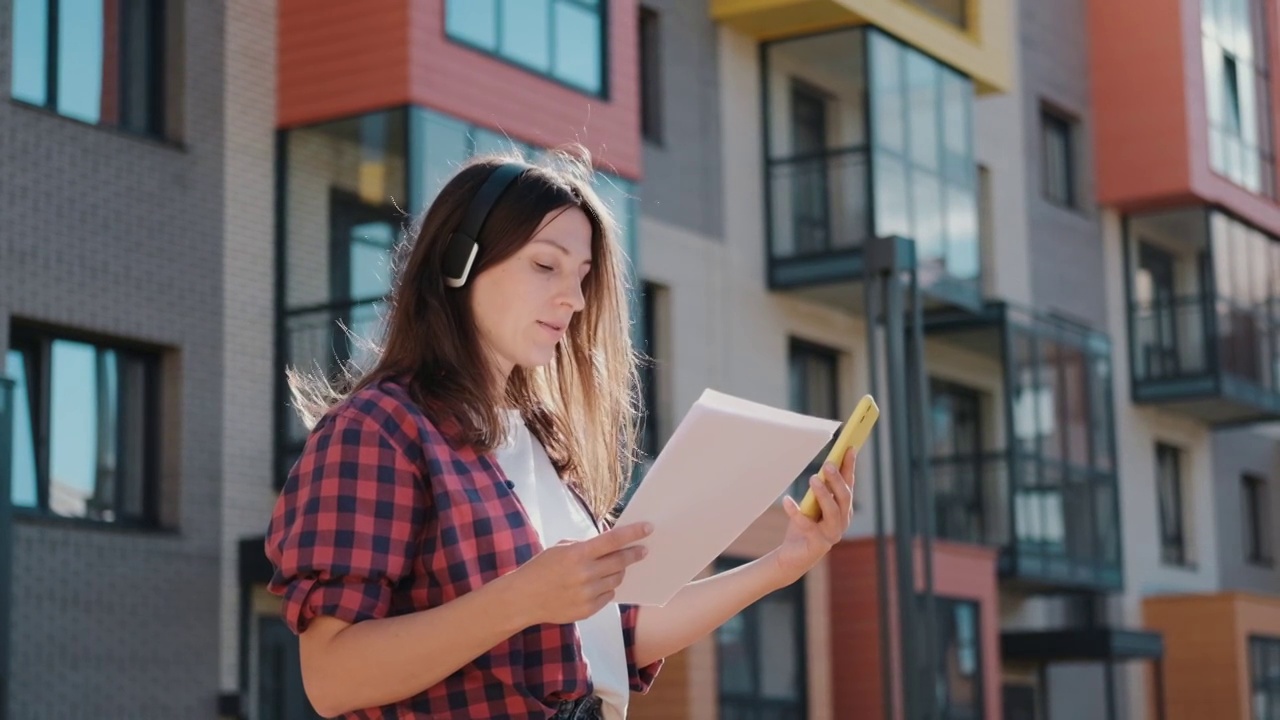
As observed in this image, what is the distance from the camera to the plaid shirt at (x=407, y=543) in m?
2.91

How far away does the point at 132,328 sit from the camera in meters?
15.2

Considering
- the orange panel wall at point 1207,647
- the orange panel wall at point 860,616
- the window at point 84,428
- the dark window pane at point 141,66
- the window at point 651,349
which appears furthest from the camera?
the orange panel wall at point 1207,647

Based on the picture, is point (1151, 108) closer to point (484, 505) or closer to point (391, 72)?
point (391, 72)

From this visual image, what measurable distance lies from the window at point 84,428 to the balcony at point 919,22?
337 inches

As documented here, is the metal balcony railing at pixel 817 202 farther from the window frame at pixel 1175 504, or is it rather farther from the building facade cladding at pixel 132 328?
the window frame at pixel 1175 504

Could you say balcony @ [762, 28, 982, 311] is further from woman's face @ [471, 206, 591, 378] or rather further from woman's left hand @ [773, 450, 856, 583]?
woman's face @ [471, 206, 591, 378]

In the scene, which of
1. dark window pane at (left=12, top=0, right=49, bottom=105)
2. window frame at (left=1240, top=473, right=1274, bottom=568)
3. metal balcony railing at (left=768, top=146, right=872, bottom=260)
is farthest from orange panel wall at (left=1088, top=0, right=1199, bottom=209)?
dark window pane at (left=12, top=0, right=49, bottom=105)

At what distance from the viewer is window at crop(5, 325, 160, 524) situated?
14516 millimetres

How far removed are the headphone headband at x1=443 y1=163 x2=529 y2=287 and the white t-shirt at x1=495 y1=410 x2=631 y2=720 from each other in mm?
240

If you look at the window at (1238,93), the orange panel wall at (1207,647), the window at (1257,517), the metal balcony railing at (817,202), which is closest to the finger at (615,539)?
the metal balcony railing at (817,202)

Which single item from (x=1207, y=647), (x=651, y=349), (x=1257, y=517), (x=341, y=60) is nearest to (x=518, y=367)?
(x=341, y=60)

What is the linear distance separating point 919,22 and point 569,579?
20.9m

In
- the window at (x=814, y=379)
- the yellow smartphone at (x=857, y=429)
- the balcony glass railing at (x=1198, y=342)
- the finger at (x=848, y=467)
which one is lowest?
the finger at (x=848, y=467)

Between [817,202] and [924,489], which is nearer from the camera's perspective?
[924,489]
